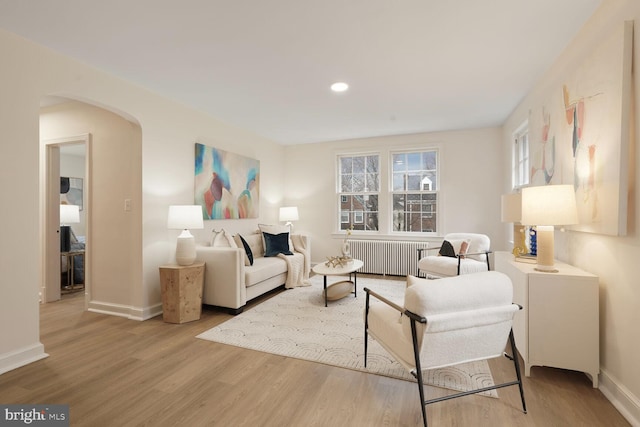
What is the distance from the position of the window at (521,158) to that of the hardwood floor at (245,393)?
2.53 m

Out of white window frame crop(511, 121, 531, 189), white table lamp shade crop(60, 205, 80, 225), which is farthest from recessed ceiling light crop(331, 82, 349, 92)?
white table lamp shade crop(60, 205, 80, 225)

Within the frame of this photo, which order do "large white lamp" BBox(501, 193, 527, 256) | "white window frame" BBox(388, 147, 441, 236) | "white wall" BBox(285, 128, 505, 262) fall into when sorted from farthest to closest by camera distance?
"white window frame" BBox(388, 147, 441, 236) < "white wall" BBox(285, 128, 505, 262) < "large white lamp" BBox(501, 193, 527, 256)

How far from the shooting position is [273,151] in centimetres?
598

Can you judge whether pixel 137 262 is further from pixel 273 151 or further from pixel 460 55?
pixel 460 55

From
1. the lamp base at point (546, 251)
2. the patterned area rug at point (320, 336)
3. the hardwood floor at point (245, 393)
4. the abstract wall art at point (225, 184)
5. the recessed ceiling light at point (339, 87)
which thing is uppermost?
the recessed ceiling light at point (339, 87)

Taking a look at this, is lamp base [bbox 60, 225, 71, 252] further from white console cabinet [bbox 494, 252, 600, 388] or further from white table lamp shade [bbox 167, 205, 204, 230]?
white console cabinet [bbox 494, 252, 600, 388]

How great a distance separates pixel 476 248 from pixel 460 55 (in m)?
2.58

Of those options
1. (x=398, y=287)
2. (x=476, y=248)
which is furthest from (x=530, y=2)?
(x=398, y=287)

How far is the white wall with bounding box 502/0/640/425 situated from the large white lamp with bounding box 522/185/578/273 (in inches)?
9.6


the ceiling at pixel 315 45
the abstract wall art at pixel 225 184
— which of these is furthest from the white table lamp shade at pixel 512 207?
the abstract wall art at pixel 225 184

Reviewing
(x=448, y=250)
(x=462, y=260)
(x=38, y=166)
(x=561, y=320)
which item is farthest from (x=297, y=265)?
(x=561, y=320)

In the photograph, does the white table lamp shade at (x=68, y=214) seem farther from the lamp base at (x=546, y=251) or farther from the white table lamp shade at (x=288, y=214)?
the lamp base at (x=546, y=251)

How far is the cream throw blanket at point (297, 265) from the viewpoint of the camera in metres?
4.57

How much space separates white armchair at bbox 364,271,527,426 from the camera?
1.66 metres
